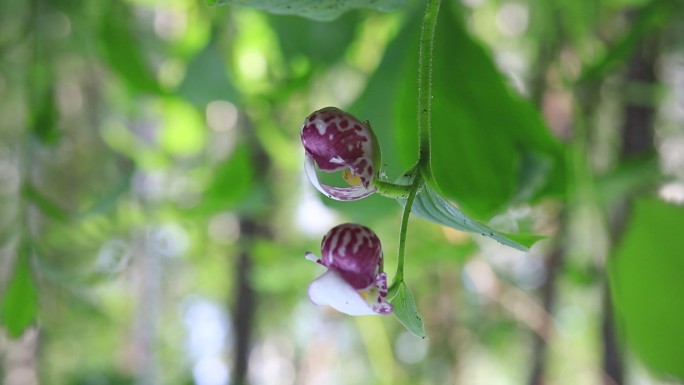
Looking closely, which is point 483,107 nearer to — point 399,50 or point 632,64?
point 399,50

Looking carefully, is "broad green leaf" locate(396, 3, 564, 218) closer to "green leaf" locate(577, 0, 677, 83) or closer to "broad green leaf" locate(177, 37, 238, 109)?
"green leaf" locate(577, 0, 677, 83)

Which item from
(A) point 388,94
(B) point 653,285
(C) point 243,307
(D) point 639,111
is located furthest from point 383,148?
(C) point 243,307

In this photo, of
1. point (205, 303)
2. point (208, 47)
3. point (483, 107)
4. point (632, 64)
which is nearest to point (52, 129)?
point (208, 47)

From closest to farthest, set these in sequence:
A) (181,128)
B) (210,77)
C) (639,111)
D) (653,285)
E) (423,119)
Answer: (423,119), (653,285), (210,77), (639,111), (181,128)

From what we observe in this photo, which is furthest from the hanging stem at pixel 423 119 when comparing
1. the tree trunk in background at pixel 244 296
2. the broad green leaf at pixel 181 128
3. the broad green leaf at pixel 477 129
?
the tree trunk in background at pixel 244 296

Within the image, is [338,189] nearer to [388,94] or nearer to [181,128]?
[388,94]

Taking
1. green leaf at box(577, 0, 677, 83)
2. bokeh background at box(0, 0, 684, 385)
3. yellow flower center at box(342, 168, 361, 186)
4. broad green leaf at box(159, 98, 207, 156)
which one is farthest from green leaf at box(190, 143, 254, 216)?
yellow flower center at box(342, 168, 361, 186)
